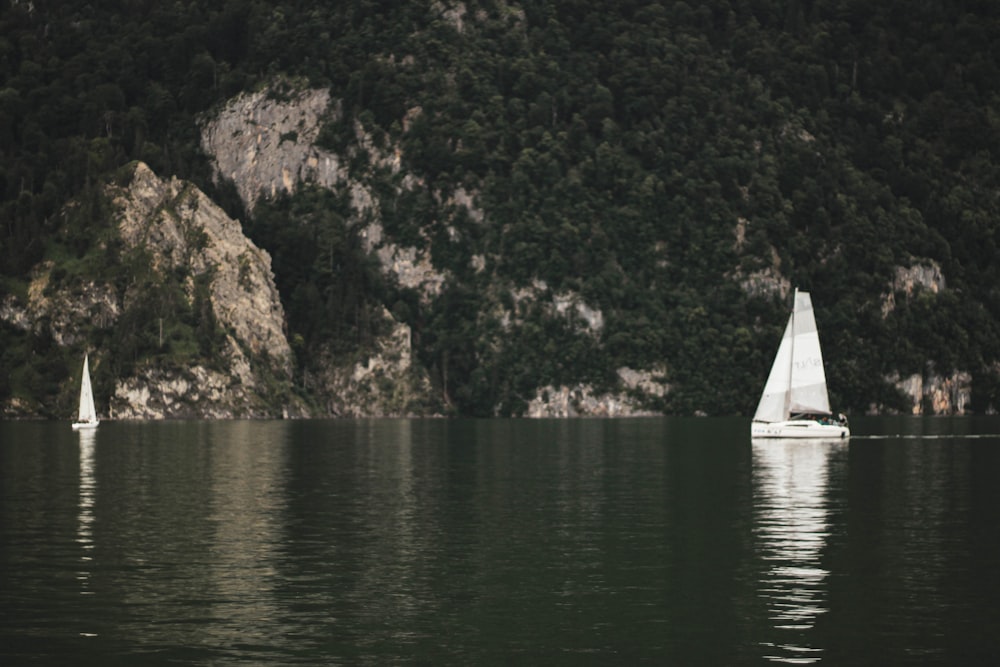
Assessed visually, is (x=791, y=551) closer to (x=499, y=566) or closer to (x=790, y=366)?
(x=499, y=566)

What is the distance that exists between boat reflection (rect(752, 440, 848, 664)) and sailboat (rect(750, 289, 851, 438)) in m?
30.1

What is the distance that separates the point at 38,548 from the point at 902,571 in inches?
1289

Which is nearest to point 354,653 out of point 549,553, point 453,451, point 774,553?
point 549,553

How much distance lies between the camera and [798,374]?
14525 cm

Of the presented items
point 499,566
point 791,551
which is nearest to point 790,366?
point 791,551

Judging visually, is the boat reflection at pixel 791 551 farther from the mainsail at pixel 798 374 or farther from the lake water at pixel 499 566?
the mainsail at pixel 798 374

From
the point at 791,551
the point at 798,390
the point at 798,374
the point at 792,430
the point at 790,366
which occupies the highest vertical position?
the point at 790,366

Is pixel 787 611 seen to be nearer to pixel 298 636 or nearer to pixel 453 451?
pixel 298 636

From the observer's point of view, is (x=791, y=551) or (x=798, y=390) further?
(x=798, y=390)

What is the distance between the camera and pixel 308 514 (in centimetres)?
7288

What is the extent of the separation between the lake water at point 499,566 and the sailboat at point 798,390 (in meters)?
36.5

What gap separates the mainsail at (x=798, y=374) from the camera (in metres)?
142

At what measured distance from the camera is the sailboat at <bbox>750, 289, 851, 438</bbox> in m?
142

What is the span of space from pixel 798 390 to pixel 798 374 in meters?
2.21
